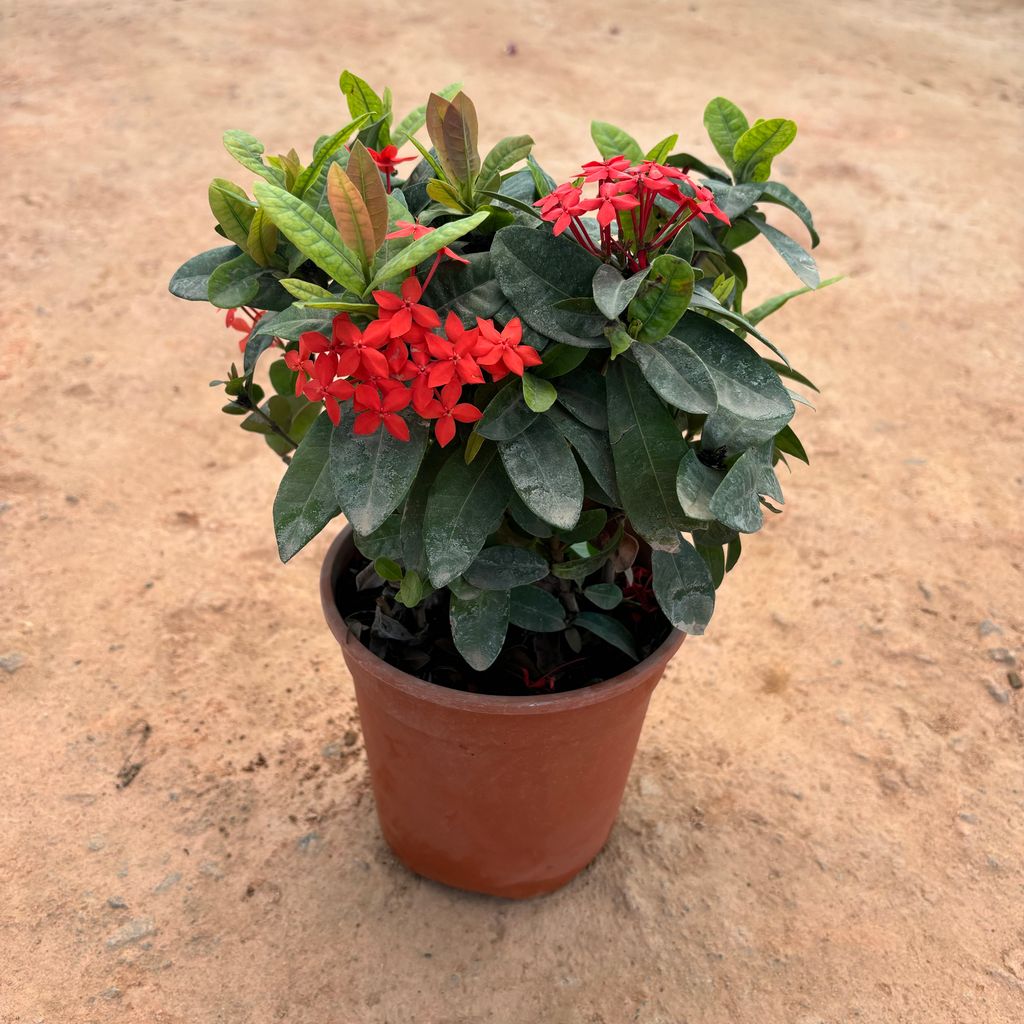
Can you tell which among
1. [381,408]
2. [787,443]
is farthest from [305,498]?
[787,443]

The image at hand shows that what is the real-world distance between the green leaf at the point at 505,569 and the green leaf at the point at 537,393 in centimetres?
23

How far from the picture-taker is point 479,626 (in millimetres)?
1349

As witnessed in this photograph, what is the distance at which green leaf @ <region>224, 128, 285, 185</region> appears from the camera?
118 cm

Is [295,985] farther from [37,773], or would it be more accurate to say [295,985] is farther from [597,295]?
[597,295]

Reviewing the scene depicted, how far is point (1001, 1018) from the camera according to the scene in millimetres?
1633

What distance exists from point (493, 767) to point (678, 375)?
67 centimetres

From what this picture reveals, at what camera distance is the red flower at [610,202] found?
3.49 ft

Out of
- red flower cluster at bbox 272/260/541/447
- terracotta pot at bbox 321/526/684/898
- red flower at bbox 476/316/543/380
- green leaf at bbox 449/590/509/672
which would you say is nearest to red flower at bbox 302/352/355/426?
red flower cluster at bbox 272/260/541/447

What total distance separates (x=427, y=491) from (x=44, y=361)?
6.77ft

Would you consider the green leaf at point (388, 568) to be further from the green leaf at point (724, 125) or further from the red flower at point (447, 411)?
the green leaf at point (724, 125)

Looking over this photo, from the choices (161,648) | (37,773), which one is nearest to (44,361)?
(161,648)

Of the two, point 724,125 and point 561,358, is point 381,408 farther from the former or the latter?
point 724,125

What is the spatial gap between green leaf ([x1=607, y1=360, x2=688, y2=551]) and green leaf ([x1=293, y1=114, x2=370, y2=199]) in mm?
397

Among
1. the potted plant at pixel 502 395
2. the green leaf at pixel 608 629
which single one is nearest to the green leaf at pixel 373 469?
the potted plant at pixel 502 395
